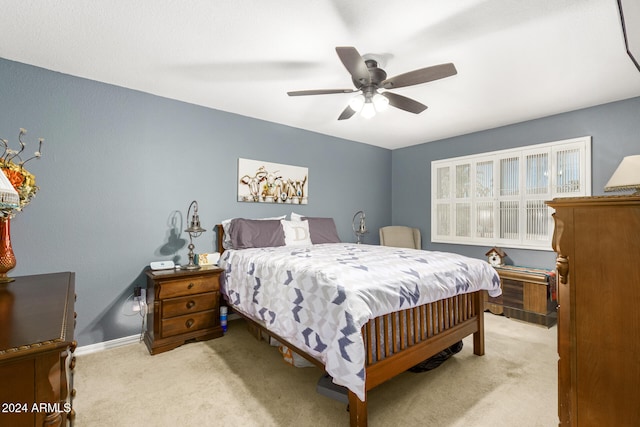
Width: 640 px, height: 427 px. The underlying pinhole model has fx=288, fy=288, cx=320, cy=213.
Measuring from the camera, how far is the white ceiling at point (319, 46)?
1774 mm

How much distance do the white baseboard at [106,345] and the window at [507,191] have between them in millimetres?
4273

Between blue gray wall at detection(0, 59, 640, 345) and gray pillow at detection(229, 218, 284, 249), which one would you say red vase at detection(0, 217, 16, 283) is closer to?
blue gray wall at detection(0, 59, 640, 345)

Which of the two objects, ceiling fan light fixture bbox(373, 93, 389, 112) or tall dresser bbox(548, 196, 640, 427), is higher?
ceiling fan light fixture bbox(373, 93, 389, 112)

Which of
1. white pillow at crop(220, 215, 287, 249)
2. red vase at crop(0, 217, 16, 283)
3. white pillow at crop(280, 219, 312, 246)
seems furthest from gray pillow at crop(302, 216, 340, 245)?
red vase at crop(0, 217, 16, 283)

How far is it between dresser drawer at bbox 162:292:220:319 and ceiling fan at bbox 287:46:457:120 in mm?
2081

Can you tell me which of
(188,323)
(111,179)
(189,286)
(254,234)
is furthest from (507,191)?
(111,179)

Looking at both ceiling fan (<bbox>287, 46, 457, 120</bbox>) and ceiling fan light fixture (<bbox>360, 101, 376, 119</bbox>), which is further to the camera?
ceiling fan light fixture (<bbox>360, 101, 376, 119</bbox>)

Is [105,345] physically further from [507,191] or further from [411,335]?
[507,191]

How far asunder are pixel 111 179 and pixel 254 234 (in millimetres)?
1452

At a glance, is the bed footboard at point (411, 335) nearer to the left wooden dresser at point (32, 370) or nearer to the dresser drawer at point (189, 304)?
the dresser drawer at point (189, 304)

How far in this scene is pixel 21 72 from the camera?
238 centimetres

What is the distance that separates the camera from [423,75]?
201 centimetres

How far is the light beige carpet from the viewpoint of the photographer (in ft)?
5.59

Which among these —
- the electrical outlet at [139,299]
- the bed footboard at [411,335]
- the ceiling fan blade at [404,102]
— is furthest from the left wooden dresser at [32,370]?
the ceiling fan blade at [404,102]
